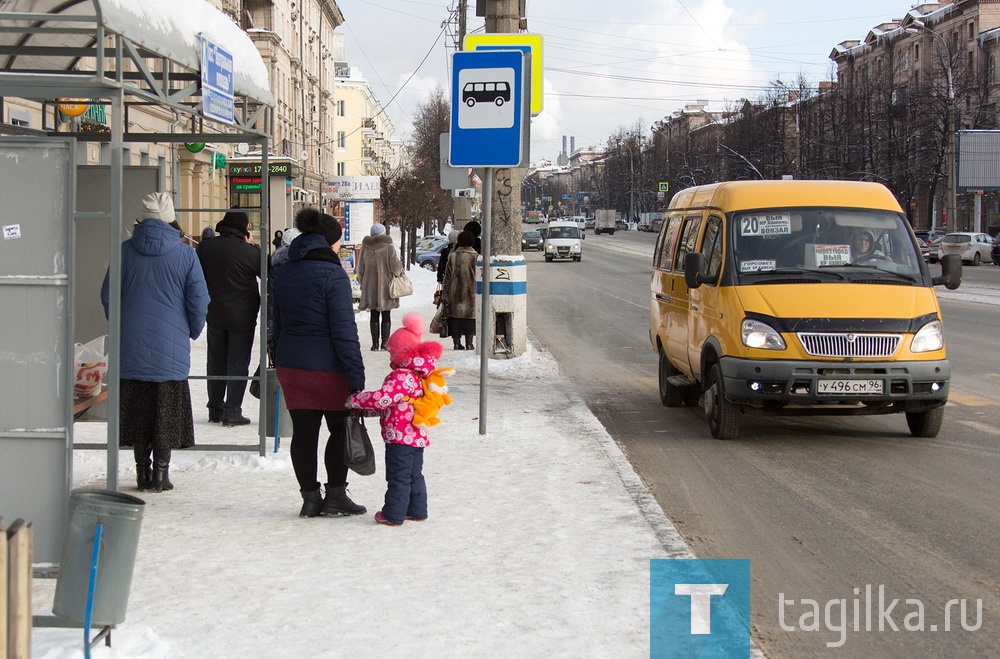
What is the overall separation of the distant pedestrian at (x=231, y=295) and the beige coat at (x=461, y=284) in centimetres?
700

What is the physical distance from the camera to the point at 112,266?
222 inches

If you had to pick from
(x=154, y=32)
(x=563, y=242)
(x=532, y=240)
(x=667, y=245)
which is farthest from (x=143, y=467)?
(x=532, y=240)

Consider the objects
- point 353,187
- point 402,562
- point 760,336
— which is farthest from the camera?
point 353,187

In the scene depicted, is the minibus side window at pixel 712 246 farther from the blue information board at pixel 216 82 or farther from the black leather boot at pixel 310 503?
the black leather boot at pixel 310 503

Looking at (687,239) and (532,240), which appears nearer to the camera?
(687,239)

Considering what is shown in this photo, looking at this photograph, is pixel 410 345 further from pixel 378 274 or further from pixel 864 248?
pixel 378 274

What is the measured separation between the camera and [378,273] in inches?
665

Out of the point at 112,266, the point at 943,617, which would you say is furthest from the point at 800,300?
the point at 112,266

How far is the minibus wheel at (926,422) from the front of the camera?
33.0ft

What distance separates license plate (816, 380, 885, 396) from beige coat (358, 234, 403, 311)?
8558mm

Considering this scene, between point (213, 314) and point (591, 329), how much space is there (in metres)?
13.7

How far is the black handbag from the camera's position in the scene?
21.1 feet

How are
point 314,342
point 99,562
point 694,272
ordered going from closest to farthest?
point 99,562 < point 314,342 < point 694,272

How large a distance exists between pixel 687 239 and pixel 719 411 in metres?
2.51
